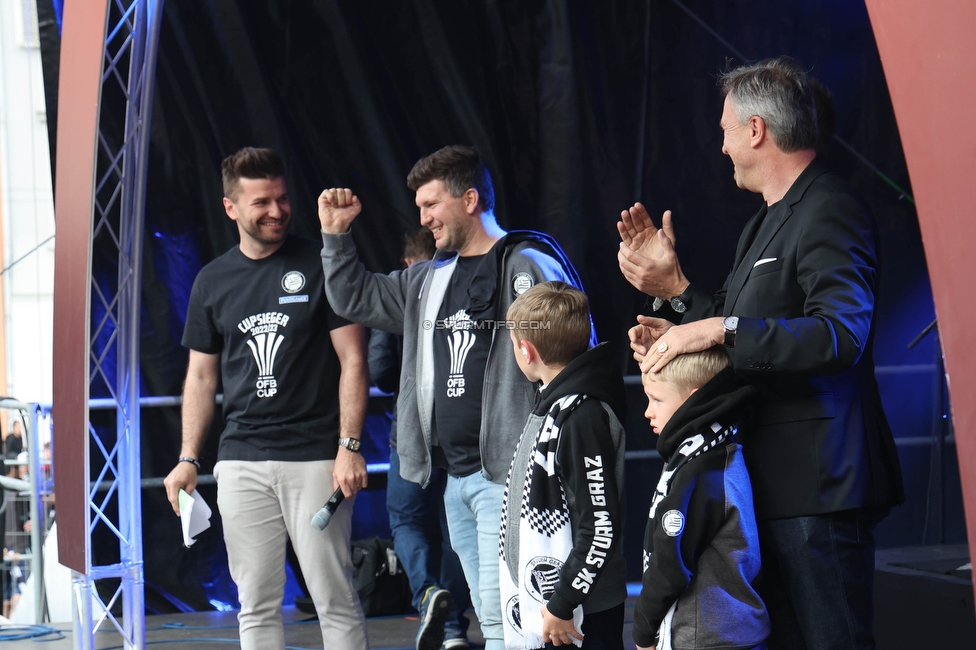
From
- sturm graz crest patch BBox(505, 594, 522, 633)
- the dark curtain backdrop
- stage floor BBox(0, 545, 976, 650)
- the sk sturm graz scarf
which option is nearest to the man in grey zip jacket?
sturm graz crest patch BBox(505, 594, 522, 633)

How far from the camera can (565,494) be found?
216 cm

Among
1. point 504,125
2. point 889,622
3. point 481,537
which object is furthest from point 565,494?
point 504,125

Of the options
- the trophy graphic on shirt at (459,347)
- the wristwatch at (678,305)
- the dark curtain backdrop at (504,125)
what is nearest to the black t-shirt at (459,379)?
the trophy graphic on shirt at (459,347)

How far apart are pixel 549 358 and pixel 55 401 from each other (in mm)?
2020

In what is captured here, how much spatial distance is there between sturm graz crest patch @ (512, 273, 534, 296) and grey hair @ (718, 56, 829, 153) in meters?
0.98

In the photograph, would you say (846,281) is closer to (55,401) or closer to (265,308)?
(265,308)

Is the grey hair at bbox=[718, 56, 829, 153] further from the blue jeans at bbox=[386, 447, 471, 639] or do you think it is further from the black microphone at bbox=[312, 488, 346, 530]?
the blue jeans at bbox=[386, 447, 471, 639]

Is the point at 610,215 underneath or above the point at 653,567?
above

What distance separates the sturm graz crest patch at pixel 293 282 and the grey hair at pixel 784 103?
1625mm

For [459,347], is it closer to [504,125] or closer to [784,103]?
[784,103]

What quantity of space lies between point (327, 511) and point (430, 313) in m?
0.67

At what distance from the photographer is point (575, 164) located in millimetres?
4766

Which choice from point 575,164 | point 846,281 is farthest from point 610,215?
point 846,281

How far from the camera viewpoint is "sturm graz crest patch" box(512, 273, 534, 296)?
2.77 m
